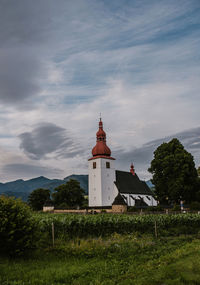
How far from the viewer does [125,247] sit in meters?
13.7

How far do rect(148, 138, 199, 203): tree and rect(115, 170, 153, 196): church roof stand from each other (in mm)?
16746

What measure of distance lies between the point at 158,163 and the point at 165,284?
127 feet

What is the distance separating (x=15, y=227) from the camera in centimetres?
1186

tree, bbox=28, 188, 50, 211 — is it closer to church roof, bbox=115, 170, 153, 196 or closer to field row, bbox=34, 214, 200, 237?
church roof, bbox=115, 170, 153, 196

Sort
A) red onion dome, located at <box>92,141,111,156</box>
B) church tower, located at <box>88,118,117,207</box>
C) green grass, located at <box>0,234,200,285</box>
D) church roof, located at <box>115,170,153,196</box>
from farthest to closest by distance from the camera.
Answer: church roof, located at <box>115,170,153,196</box> < red onion dome, located at <box>92,141,111,156</box> < church tower, located at <box>88,118,117,207</box> < green grass, located at <box>0,234,200,285</box>

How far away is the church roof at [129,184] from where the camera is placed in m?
62.7

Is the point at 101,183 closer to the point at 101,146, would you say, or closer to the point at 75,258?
the point at 101,146

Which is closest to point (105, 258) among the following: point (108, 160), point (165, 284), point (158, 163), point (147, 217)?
point (165, 284)

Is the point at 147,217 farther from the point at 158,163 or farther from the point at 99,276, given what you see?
the point at 158,163

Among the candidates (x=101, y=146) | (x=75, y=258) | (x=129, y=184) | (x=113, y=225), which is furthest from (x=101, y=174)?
(x=75, y=258)

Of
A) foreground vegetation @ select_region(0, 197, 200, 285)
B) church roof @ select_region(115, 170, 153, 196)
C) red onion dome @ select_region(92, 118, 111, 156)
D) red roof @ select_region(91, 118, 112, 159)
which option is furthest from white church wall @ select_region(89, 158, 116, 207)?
foreground vegetation @ select_region(0, 197, 200, 285)

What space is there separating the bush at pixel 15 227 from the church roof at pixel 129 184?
49.4 metres

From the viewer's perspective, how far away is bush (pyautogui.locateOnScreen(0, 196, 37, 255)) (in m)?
11.5

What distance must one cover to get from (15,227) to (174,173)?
1405 inches
